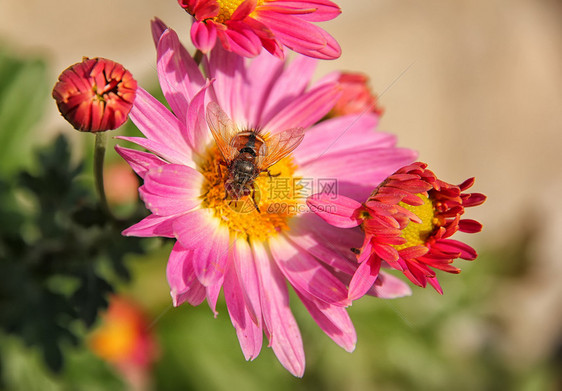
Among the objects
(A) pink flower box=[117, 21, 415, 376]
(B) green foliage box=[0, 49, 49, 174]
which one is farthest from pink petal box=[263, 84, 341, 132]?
(B) green foliage box=[0, 49, 49, 174]

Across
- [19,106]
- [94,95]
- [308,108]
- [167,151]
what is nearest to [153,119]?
[167,151]

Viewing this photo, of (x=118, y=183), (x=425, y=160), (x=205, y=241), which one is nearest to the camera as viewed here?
(x=205, y=241)

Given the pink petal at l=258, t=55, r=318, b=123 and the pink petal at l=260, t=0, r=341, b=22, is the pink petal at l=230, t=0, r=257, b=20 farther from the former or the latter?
the pink petal at l=258, t=55, r=318, b=123

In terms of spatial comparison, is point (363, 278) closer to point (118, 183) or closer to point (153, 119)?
point (153, 119)

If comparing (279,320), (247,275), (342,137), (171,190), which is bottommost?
(279,320)

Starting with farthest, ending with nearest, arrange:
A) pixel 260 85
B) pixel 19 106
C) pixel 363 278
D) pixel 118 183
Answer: pixel 118 183 < pixel 19 106 < pixel 260 85 < pixel 363 278
